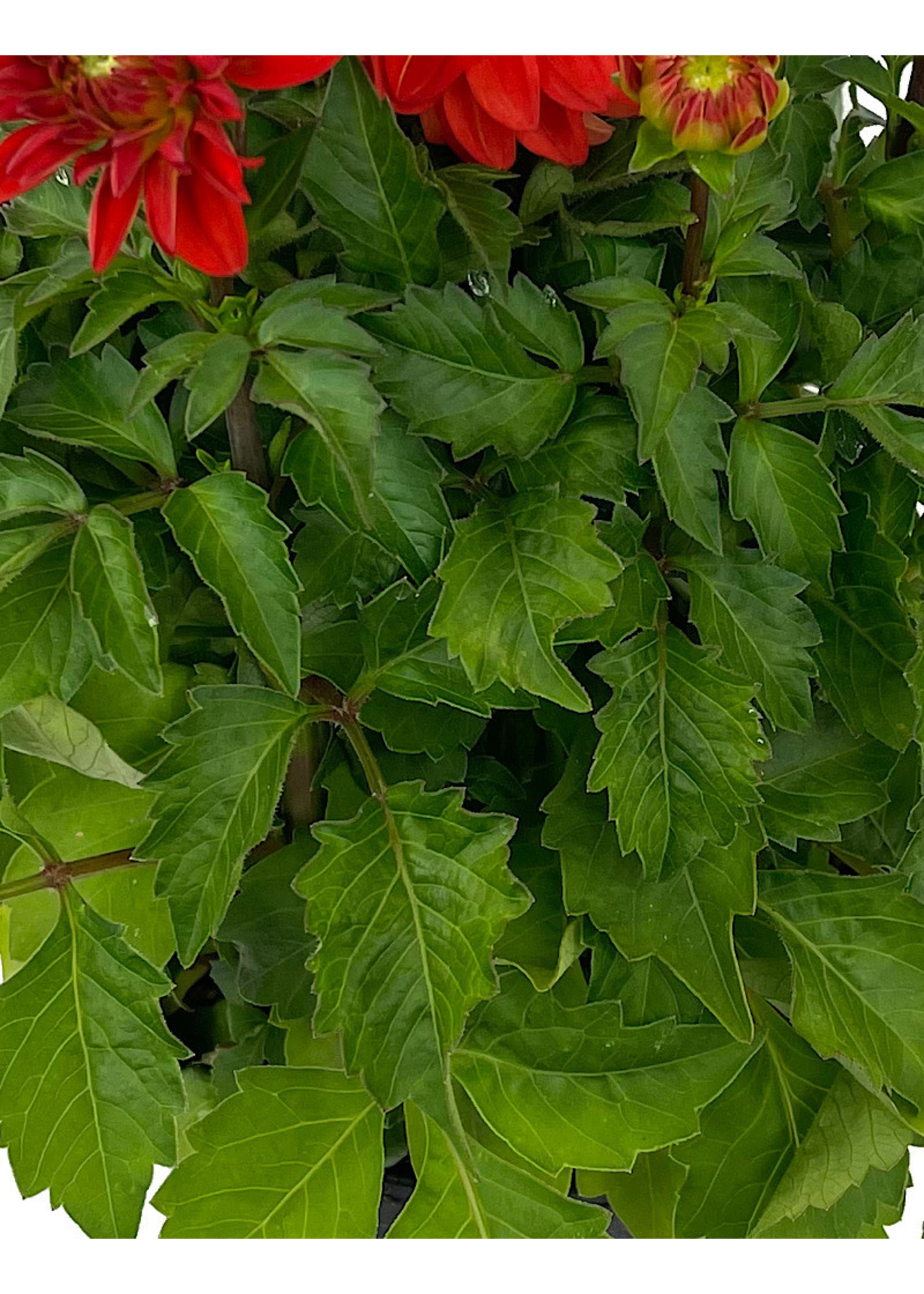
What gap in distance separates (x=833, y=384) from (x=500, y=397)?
13 centimetres

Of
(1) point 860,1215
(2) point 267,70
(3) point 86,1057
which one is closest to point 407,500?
(2) point 267,70

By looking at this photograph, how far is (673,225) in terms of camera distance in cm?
51

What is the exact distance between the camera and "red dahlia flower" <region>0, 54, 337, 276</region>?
390 millimetres

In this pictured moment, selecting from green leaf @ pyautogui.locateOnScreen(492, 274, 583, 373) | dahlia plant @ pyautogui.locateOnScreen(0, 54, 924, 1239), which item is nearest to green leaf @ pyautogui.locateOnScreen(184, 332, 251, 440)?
dahlia plant @ pyautogui.locateOnScreen(0, 54, 924, 1239)

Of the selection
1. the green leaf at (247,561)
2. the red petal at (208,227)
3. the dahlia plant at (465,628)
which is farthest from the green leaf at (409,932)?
the red petal at (208,227)

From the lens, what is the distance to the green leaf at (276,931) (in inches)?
24.4

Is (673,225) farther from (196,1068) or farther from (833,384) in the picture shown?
(196,1068)

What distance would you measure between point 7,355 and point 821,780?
0.36 m

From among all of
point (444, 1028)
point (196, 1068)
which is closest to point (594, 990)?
point (444, 1028)

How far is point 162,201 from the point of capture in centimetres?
40

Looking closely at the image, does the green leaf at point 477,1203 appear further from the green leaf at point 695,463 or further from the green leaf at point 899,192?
the green leaf at point 899,192

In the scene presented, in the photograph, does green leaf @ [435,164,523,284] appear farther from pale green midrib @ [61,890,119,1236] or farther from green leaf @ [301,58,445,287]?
pale green midrib @ [61,890,119,1236]

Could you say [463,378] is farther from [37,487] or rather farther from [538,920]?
[538,920]

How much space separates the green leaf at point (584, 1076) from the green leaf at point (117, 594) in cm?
24
